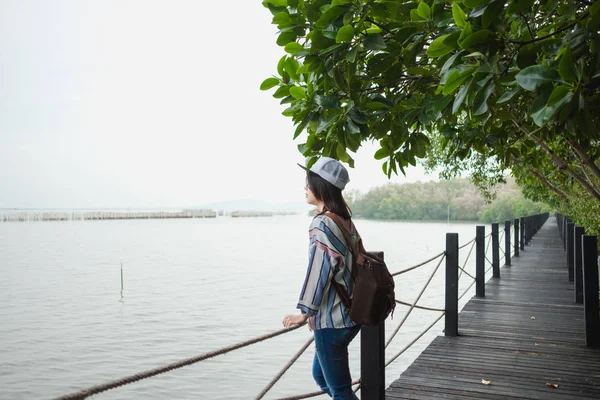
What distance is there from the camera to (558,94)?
2.08 metres

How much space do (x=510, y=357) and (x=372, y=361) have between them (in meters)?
2.46

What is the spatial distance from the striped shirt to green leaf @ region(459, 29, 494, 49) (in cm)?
108

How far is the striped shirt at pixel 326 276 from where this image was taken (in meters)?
2.87

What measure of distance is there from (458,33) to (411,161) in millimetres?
2143

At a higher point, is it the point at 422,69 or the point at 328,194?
the point at 422,69

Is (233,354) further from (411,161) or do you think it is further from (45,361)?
(411,161)

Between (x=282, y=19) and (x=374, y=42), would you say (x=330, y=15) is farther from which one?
(x=282, y=19)

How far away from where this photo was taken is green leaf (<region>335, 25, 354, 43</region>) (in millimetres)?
2948

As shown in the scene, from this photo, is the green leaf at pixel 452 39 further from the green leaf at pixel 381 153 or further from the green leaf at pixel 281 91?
the green leaf at pixel 381 153

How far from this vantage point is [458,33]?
99.5 inches

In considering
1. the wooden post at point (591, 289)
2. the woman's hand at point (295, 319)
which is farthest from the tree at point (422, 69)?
the wooden post at point (591, 289)

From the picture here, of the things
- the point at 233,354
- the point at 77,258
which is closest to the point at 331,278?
the point at 233,354

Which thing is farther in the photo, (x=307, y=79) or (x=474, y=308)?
(x=474, y=308)

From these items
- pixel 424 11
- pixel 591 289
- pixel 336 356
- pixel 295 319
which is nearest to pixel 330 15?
pixel 424 11
